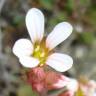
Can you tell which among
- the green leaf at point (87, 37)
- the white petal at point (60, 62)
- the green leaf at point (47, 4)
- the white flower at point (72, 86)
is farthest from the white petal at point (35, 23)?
the green leaf at point (87, 37)

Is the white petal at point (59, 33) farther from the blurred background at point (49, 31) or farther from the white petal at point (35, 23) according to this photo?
the blurred background at point (49, 31)

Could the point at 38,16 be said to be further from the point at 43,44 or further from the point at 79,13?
the point at 79,13

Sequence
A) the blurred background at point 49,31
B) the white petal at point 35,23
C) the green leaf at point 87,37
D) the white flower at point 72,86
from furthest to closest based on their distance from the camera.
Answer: the green leaf at point 87,37 < the blurred background at point 49,31 < the white flower at point 72,86 < the white petal at point 35,23

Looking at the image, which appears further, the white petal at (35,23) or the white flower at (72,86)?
the white flower at (72,86)

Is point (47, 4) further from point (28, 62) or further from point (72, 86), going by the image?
point (28, 62)

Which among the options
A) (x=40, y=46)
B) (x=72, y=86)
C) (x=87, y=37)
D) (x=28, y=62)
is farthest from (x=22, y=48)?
(x=87, y=37)

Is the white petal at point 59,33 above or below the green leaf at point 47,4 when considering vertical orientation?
above

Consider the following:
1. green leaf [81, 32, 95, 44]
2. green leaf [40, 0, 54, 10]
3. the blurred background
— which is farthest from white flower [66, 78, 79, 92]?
green leaf [81, 32, 95, 44]

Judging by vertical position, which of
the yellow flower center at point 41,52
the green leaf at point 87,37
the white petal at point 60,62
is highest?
the white petal at point 60,62

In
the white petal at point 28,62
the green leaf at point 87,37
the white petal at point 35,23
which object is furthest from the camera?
the green leaf at point 87,37

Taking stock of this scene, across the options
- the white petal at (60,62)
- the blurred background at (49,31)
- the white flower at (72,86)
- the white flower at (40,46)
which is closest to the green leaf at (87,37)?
the blurred background at (49,31)
